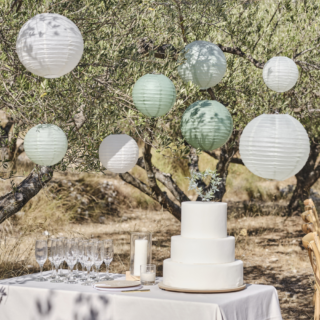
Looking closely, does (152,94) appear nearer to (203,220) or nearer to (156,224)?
(203,220)

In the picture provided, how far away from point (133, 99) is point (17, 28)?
125 centimetres

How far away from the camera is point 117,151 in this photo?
4.98 metres

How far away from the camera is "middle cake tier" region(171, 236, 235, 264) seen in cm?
409

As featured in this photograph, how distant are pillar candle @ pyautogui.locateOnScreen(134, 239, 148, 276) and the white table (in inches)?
12.2

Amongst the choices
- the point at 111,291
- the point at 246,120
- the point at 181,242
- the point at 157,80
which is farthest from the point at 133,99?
the point at 246,120

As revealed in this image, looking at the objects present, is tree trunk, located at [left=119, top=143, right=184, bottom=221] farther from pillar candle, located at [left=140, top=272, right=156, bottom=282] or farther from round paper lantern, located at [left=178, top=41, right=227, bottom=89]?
pillar candle, located at [left=140, top=272, right=156, bottom=282]

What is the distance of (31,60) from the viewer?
411cm

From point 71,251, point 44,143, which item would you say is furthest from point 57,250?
point 44,143

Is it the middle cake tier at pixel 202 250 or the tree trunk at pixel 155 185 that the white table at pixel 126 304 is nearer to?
the middle cake tier at pixel 202 250

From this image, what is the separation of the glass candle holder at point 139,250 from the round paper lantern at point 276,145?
1.17 m

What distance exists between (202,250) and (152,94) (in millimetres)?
1528

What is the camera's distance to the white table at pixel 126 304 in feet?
12.2

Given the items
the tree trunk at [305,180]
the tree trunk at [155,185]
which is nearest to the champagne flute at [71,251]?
the tree trunk at [155,185]

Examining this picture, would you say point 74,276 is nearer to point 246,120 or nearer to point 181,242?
point 181,242
